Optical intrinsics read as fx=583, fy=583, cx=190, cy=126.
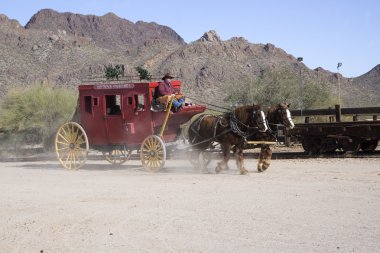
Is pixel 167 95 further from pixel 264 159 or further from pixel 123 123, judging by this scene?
pixel 264 159

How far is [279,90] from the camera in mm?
46188

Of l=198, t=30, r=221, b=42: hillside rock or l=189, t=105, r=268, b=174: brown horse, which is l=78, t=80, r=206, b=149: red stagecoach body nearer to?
l=189, t=105, r=268, b=174: brown horse

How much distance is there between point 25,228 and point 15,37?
97.9 m

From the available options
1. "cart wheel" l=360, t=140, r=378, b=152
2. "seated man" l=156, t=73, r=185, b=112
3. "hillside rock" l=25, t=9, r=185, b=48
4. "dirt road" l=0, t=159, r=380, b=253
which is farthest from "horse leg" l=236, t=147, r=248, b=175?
"hillside rock" l=25, t=9, r=185, b=48

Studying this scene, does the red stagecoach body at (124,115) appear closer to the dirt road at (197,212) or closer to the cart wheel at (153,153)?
the cart wheel at (153,153)

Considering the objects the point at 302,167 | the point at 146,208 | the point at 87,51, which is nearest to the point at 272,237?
the point at 146,208

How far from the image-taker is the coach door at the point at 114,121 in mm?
18109

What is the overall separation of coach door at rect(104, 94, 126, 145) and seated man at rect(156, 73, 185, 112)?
4.66 feet

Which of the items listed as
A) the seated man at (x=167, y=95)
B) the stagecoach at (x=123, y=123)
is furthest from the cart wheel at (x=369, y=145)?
the seated man at (x=167, y=95)

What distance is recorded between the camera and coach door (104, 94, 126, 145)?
18109mm

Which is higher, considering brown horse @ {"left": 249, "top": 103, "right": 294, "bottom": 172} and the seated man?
the seated man

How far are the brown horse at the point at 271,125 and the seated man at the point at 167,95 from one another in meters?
2.41

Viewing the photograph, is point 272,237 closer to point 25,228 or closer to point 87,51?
point 25,228

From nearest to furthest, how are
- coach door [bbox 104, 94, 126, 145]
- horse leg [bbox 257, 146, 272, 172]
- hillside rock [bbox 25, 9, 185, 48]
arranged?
horse leg [bbox 257, 146, 272, 172]
coach door [bbox 104, 94, 126, 145]
hillside rock [bbox 25, 9, 185, 48]
